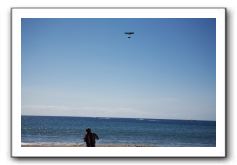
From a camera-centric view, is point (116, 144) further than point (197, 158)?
Yes

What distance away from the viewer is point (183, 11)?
15.2ft

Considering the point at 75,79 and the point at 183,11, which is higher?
the point at 183,11

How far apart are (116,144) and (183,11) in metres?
1.18

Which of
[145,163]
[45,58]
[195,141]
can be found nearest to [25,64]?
[45,58]

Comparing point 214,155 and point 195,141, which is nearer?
point 214,155

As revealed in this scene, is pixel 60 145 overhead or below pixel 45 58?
below

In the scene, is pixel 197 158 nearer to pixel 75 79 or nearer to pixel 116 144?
pixel 116 144

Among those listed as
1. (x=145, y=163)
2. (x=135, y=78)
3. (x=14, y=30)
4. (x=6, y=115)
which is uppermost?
(x=14, y=30)

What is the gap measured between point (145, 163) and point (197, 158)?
0.39m

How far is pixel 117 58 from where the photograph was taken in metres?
4.81

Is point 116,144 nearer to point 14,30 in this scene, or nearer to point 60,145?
point 60,145

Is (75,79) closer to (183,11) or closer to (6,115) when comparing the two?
(6,115)

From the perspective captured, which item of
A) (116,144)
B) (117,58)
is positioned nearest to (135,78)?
(117,58)

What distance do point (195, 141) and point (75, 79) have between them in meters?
1.07
